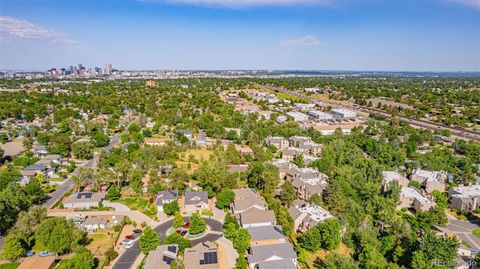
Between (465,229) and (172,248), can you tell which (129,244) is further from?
(465,229)

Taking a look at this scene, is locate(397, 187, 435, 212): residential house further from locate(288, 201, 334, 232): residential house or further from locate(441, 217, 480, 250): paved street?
locate(288, 201, 334, 232): residential house

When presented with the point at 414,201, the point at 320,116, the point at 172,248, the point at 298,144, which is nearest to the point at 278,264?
the point at 172,248

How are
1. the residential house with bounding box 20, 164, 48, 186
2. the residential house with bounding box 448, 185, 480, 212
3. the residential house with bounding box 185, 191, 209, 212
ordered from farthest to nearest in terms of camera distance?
the residential house with bounding box 20, 164, 48, 186
the residential house with bounding box 448, 185, 480, 212
the residential house with bounding box 185, 191, 209, 212

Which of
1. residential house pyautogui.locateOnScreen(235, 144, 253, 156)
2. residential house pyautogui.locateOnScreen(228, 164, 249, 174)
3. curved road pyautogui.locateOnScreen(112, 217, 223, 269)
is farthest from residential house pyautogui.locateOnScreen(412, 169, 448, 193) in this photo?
curved road pyautogui.locateOnScreen(112, 217, 223, 269)

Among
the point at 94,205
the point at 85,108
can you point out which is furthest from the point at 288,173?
the point at 85,108

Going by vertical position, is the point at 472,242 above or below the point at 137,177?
below

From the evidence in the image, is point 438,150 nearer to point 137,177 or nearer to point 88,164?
point 137,177

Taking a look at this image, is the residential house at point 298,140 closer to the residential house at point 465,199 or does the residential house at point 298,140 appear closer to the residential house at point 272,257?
the residential house at point 465,199
